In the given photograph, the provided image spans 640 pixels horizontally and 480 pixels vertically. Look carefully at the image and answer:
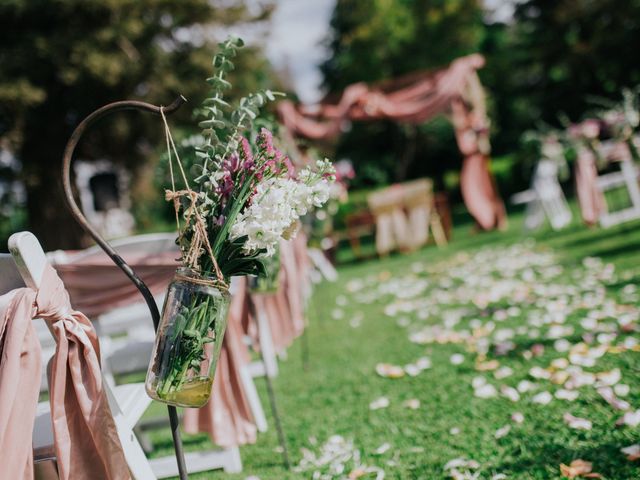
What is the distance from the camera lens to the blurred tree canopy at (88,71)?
1106cm

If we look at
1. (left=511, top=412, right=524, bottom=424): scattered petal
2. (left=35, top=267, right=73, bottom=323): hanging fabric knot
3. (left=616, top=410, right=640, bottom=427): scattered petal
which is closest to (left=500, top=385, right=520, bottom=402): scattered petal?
(left=511, top=412, right=524, bottom=424): scattered petal

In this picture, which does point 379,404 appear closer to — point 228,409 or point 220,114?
point 228,409

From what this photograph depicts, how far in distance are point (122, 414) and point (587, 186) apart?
757 centimetres

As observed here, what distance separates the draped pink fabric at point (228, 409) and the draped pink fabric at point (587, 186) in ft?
21.0

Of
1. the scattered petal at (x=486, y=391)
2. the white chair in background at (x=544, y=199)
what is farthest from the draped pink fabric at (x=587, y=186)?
the scattered petal at (x=486, y=391)

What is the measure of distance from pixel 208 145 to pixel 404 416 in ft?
6.63

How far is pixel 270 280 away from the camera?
11.0 feet

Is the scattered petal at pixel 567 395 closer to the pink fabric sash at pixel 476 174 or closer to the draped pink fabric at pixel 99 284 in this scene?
the draped pink fabric at pixel 99 284

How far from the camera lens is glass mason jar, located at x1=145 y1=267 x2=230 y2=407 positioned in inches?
64.1

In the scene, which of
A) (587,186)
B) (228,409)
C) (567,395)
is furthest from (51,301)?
(587,186)

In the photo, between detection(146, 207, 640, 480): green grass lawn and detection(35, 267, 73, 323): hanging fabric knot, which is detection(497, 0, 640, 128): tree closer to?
detection(146, 207, 640, 480): green grass lawn

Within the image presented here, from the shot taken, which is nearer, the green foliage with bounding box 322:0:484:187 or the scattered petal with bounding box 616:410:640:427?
the scattered petal with bounding box 616:410:640:427

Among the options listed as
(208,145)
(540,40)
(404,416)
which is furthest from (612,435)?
(540,40)

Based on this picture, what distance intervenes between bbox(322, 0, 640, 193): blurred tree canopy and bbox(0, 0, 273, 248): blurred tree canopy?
5.18 m
